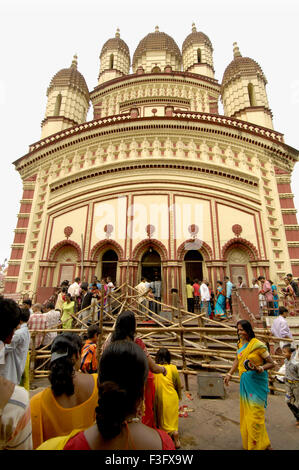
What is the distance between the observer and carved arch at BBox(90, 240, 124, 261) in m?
13.0

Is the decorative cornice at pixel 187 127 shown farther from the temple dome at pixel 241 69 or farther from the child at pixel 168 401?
the child at pixel 168 401

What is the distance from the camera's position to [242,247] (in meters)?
13.1

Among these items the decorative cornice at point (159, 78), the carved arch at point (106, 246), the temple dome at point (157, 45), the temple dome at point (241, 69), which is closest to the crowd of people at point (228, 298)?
the carved arch at point (106, 246)

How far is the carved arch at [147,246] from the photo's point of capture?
1275cm

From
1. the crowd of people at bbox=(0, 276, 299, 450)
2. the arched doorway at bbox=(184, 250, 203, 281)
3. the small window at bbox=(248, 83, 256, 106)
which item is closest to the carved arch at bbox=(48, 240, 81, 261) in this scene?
the arched doorway at bbox=(184, 250, 203, 281)

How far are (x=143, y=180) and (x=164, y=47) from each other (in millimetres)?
17602

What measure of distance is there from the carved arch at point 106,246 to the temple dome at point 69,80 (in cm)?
1401

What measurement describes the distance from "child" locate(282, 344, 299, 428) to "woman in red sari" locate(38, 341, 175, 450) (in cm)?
382

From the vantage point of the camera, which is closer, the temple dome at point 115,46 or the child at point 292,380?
the child at point 292,380

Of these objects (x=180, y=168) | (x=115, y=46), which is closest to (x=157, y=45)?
(x=115, y=46)

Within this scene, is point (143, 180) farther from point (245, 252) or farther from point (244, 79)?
point (244, 79)

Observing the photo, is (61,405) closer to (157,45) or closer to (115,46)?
(157,45)

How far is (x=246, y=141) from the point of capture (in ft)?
49.0
